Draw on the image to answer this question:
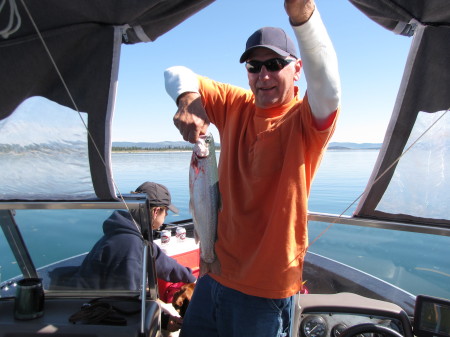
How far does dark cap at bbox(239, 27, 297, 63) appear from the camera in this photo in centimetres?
222

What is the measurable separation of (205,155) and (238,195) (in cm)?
44

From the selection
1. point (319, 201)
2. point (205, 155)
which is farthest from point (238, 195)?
point (319, 201)

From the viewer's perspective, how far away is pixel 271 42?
87.5 inches

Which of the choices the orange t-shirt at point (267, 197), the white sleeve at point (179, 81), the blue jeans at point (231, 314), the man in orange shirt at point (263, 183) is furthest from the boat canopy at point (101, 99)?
the blue jeans at point (231, 314)

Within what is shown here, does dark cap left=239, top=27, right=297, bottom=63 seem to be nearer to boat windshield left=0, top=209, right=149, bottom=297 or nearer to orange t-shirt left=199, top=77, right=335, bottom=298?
orange t-shirt left=199, top=77, right=335, bottom=298

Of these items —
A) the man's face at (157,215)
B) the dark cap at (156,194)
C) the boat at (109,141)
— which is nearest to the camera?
the boat at (109,141)

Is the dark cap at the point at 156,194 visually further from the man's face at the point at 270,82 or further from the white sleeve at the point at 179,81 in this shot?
the man's face at the point at 270,82

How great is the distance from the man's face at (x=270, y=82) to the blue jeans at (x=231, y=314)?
4.34ft

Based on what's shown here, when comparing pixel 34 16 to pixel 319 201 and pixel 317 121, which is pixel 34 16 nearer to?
pixel 317 121

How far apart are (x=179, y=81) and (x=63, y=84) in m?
0.93

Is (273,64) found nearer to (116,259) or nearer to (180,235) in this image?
(116,259)

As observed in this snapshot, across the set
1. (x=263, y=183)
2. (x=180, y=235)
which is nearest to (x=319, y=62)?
(x=263, y=183)

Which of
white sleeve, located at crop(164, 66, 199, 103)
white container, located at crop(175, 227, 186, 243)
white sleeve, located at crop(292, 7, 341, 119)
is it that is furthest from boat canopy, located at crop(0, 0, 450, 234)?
white container, located at crop(175, 227, 186, 243)

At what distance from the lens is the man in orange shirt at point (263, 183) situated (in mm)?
2129
